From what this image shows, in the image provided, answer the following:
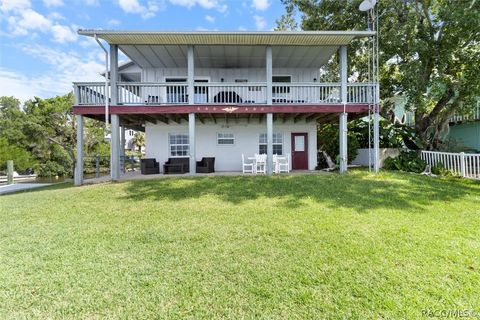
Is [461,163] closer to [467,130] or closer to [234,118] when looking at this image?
[234,118]

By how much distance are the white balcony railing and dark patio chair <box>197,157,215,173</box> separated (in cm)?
275

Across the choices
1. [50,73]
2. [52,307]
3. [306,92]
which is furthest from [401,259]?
[50,73]

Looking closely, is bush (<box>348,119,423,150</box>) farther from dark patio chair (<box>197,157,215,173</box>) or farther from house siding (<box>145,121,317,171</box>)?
dark patio chair (<box>197,157,215,173</box>)

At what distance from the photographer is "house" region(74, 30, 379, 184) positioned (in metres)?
10.4

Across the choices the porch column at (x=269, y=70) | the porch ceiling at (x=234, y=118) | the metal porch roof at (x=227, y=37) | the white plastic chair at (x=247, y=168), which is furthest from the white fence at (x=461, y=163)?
the white plastic chair at (x=247, y=168)

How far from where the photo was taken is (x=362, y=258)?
3.73 m

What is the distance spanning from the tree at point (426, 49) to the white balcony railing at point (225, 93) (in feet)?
10.7

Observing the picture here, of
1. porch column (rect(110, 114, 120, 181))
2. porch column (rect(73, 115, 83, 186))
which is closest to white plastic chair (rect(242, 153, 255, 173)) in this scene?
porch column (rect(110, 114, 120, 181))

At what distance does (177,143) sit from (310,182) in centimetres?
750

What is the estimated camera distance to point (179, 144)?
13.5 meters

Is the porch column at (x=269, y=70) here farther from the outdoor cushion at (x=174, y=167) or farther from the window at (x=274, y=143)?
the outdoor cushion at (x=174, y=167)

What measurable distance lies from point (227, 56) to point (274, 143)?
4.85 m

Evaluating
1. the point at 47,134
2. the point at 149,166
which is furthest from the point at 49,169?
the point at 149,166

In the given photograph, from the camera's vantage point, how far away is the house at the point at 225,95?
411 inches
